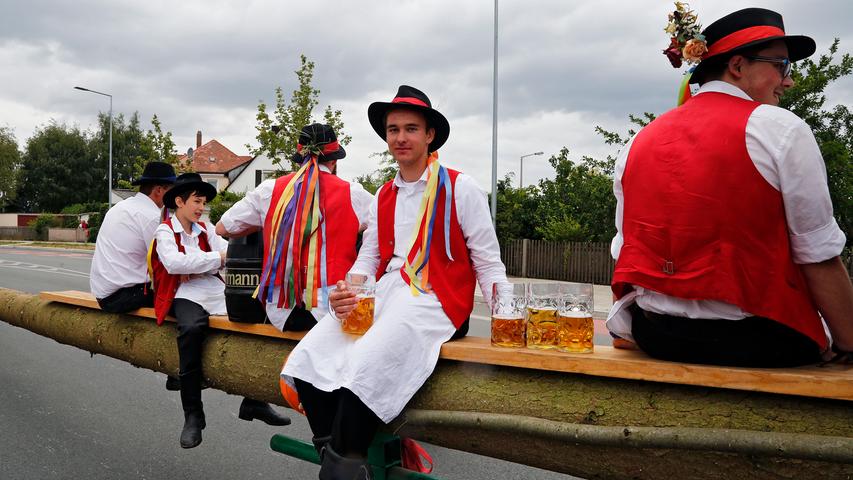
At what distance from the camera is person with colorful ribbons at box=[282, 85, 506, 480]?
97.6 inches

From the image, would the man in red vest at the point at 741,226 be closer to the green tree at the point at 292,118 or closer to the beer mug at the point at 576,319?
the beer mug at the point at 576,319

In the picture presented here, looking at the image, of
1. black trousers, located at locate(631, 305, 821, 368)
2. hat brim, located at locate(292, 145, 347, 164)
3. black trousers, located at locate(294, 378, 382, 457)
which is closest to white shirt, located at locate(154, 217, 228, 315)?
hat brim, located at locate(292, 145, 347, 164)

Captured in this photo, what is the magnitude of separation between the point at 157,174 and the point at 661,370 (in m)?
3.97

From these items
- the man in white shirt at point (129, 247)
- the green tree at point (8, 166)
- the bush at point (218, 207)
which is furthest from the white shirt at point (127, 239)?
the green tree at point (8, 166)

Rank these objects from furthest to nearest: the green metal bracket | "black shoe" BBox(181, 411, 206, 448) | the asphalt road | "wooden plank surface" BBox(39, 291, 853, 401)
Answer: the asphalt road → "black shoe" BBox(181, 411, 206, 448) → the green metal bracket → "wooden plank surface" BBox(39, 291, 853, 401)

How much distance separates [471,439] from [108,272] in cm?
317

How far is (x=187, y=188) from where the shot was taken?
4480 millimetres

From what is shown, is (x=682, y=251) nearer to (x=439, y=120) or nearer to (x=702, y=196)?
(x=702, y=196)

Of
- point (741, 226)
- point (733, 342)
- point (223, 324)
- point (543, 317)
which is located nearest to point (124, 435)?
point (223, 324)

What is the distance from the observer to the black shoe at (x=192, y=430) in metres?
3.86

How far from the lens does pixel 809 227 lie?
193 centimetres

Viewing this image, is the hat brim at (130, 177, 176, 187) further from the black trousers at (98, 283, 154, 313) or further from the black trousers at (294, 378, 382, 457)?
the black trousers at (294, 378, 382, 457)

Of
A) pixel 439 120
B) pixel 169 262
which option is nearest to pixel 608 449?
pixel 439 120

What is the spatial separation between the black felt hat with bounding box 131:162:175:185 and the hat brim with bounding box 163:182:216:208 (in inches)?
12.0
